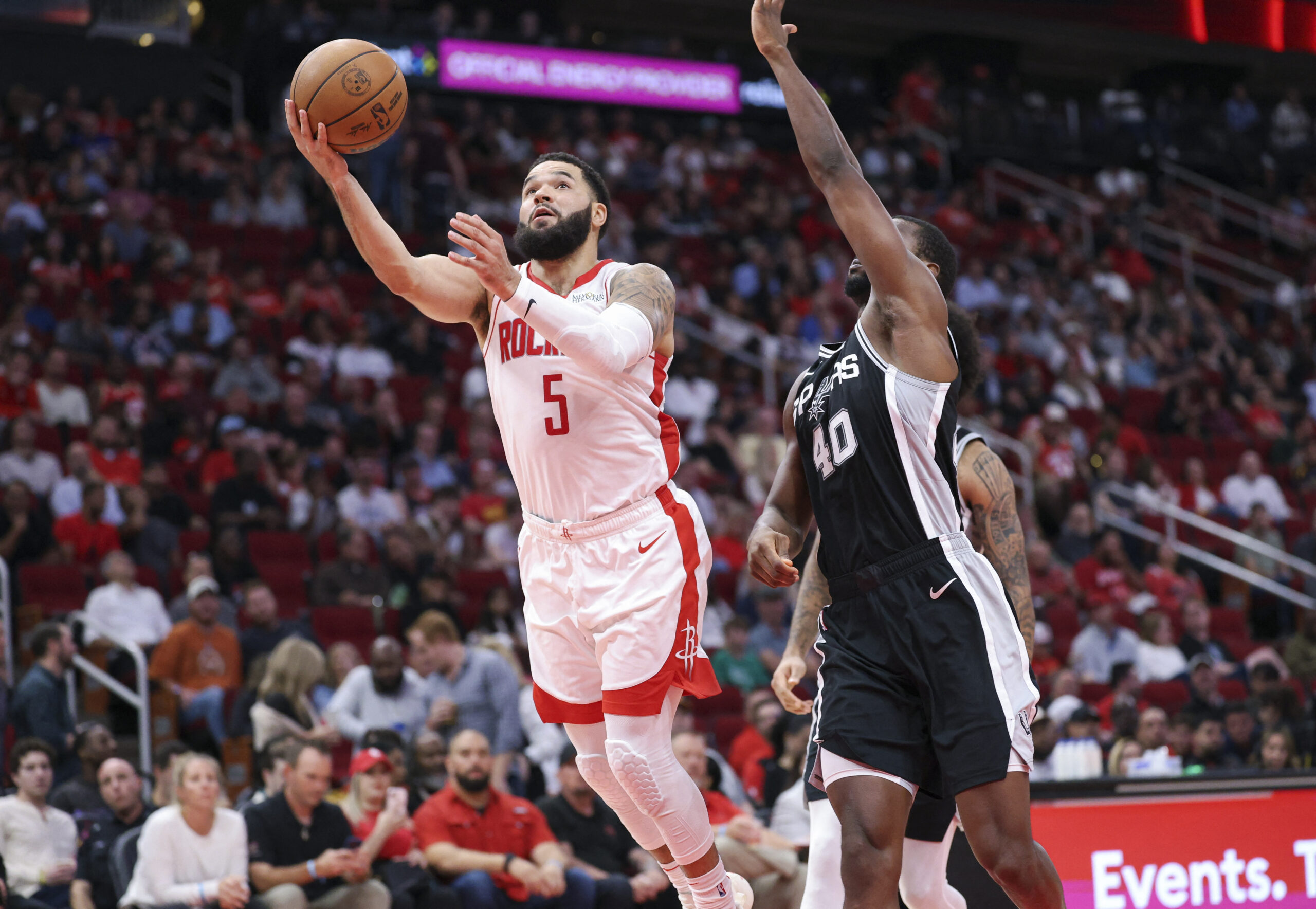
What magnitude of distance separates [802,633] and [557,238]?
4.89ft

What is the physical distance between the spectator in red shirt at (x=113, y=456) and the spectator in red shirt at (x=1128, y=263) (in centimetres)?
1392

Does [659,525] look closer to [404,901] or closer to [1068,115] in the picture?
[404,901]

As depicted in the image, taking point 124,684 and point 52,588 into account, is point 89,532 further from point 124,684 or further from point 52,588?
point 124,684

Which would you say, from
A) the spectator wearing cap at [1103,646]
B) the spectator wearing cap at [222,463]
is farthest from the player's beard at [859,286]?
the spectator wearing cap at [1103,646]

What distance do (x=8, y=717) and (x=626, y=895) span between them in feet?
12.4

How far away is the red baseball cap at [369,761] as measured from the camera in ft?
25.6

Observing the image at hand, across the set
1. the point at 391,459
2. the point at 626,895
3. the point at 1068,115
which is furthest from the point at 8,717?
the point at 1068,115

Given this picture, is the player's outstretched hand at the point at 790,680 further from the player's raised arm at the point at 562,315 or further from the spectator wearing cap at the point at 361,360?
the spectator wearing cap at the point at 361,360

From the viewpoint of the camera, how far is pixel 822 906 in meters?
4.56

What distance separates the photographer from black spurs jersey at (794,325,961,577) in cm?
418

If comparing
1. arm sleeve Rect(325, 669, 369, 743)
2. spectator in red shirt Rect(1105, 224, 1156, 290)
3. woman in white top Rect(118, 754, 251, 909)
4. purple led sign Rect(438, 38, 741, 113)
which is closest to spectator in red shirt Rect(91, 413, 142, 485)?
arm sleeve Rect(325, 669, 369, 743)

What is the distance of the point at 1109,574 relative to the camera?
14.1 metres

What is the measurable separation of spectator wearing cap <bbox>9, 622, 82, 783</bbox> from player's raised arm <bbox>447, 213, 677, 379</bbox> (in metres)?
5.41

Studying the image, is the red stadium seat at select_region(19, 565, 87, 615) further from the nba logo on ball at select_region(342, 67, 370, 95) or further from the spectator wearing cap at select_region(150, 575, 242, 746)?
the nba logo on ball at select_region(342, 67, 370, 95)
